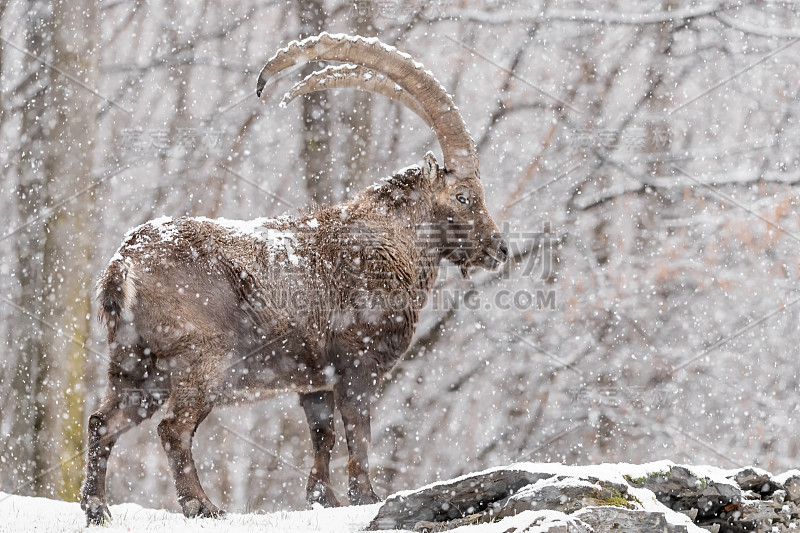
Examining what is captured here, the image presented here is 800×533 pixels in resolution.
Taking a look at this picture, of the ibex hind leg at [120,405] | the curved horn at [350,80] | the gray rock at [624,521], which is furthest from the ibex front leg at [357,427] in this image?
the curved horn at [350,80]

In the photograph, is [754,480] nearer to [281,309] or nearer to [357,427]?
[357,427]

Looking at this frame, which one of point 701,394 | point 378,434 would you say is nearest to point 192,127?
point 378,434

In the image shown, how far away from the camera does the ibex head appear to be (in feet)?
25.2

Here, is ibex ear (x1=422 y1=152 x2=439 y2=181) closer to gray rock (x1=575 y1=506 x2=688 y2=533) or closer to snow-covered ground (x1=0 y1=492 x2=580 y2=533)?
snow-covered ground (x1=0 y1=492 x2=580 y2=533)

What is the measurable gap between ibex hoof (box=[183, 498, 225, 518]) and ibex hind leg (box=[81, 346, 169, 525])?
66 cm

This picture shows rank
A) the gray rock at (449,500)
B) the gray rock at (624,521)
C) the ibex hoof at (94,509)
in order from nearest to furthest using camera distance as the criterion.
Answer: the gray rock at (624,521) < the gray rock at (449,500) < the ibex hoof at (94,509)

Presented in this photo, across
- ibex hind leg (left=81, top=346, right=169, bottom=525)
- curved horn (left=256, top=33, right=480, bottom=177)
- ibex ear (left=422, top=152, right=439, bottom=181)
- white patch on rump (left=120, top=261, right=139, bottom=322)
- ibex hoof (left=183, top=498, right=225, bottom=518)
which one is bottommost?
ibex hoof (left=183, top=498, right=225, bottom=518)

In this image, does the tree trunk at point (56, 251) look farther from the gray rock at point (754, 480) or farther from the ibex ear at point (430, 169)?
the gray rock at point (754, 480)

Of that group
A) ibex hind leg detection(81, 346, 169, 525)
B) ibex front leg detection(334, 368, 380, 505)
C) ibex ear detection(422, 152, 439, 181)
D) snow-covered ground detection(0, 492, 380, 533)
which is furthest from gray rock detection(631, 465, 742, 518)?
ibex hind leg detection(81, 346, 169, 525)

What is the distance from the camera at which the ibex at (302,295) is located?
6379 mm

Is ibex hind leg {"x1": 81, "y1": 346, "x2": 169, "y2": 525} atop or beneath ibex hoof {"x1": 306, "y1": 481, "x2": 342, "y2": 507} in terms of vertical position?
atop

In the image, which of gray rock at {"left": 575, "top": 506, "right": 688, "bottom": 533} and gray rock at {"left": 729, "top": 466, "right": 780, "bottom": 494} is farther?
gray rock at {"left": 729, "top": 466, "right": 780, "bottom": 494}

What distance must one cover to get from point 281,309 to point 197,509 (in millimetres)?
1785

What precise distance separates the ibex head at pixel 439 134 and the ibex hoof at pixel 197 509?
3393 millimetres
